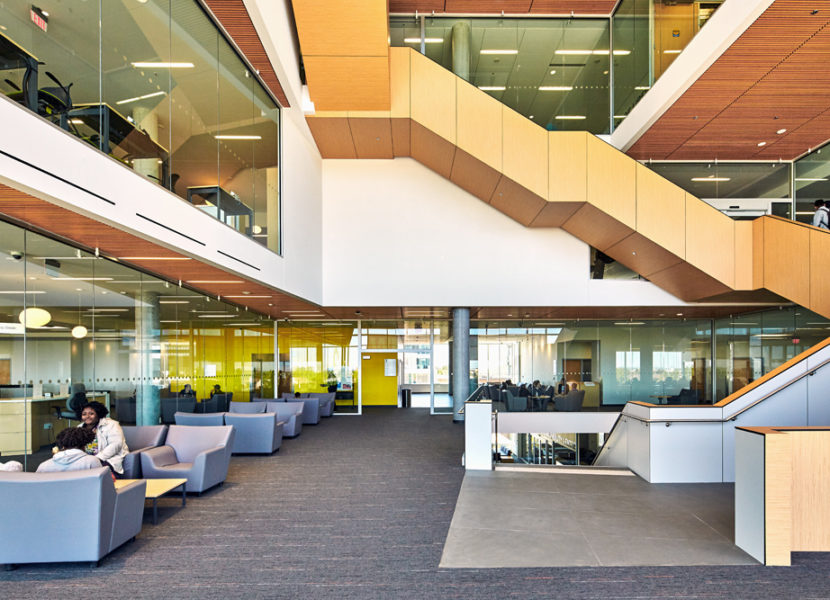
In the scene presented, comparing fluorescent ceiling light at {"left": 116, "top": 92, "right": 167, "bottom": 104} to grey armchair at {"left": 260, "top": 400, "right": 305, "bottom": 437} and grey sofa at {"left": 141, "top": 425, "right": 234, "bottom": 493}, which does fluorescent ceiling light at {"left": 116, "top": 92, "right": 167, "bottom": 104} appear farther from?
grey armchair at {"left": 260, "top": 400, "right": 305, "bottom": 437}

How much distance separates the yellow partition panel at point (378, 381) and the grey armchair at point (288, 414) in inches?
191

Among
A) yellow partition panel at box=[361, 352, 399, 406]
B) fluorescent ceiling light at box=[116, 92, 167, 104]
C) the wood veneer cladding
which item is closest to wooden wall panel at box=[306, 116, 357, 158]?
the wood veneer cladding

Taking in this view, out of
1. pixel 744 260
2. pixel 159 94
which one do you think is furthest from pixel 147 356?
pixel 744 260

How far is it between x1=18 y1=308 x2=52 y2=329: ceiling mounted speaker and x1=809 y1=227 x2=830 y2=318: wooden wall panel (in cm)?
1316

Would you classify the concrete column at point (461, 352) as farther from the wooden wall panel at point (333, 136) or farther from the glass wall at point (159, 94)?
the glass wall at point (159, 94)

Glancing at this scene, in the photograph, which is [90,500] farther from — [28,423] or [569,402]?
[569,402]

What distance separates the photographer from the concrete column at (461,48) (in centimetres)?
1394

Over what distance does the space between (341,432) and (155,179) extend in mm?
8448

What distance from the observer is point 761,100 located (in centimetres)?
1032

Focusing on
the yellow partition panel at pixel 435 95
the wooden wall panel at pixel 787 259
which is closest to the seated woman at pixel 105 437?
the yellow partition panel at pixel 435 95

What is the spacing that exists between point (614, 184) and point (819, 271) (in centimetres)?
431

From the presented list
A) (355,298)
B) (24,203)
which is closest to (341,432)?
(355,298)

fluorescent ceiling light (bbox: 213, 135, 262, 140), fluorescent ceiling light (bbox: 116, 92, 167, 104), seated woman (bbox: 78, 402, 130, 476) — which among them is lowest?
seated woman (bbox: 78, 402, 130, 476)

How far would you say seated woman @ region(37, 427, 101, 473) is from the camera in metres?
5.21
